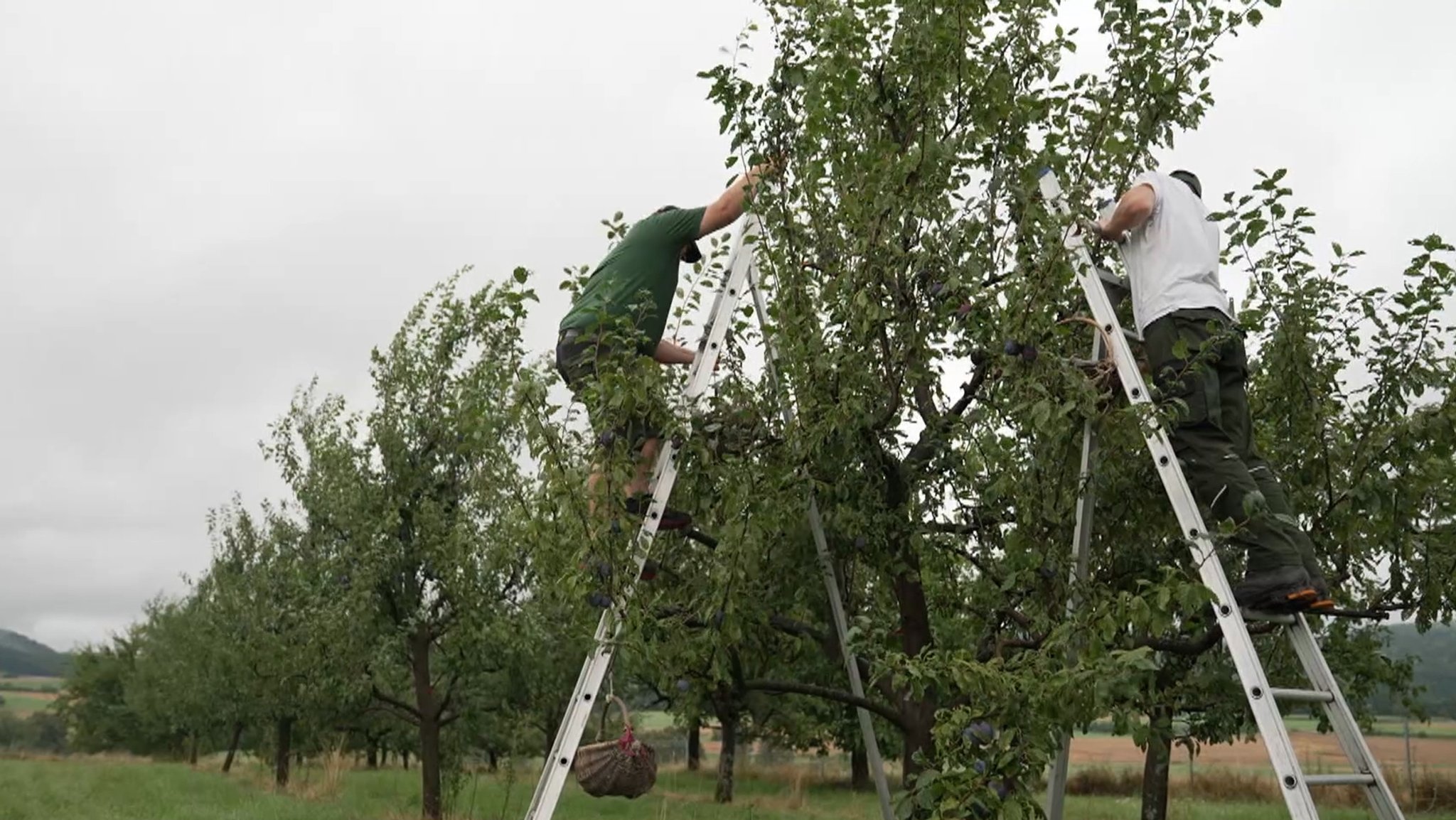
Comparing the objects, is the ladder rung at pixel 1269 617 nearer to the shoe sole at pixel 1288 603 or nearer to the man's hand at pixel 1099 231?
the shoe sole at pixel 1288 603

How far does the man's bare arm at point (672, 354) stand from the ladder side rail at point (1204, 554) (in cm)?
226

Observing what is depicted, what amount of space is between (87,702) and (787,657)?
66.4 meters

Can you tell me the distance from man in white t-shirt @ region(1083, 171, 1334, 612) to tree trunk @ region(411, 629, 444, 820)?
49.3 ft

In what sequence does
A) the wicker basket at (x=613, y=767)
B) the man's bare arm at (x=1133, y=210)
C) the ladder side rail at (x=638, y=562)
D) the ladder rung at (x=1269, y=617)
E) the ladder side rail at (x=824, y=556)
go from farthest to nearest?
1. the ladder side rail at (x=824, y=556)
2. the man's bare arm at (x=1133, y=210)
3. the wicker basket at (x=613, y=767)
4. the ladder side rail at (x=638, y=562)
5. the ladder rung at (x=1269, y=617)

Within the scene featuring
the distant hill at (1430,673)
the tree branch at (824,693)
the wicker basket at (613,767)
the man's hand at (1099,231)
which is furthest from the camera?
the distant hill at (1430,673)

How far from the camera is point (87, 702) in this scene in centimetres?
6256

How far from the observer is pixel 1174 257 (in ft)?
18.1

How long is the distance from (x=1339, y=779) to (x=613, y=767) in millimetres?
3044

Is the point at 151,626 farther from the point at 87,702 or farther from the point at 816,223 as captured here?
the point at 816,223

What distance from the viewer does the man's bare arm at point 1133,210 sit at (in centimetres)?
552

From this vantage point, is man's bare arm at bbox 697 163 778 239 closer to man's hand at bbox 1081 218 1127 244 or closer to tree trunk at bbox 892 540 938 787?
man's hand at bbox 1081 218 1127 244

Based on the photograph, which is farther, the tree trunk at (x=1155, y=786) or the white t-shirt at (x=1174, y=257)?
the tree trunk at (x=1155, y=786)

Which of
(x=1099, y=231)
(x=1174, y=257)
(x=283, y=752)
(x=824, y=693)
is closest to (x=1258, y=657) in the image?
(x=1174, y=257)

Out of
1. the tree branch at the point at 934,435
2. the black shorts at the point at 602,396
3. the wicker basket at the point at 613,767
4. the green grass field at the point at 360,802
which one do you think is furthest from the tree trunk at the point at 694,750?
A: the wicker basket at the point at 613,767
